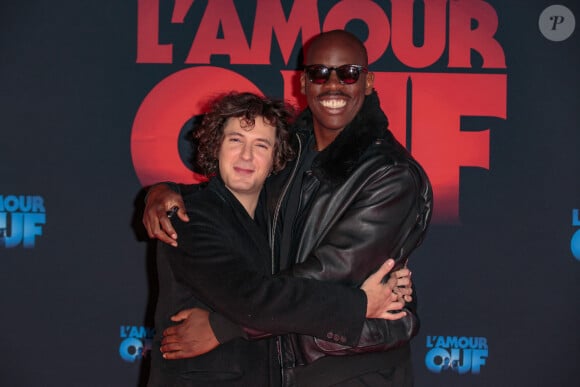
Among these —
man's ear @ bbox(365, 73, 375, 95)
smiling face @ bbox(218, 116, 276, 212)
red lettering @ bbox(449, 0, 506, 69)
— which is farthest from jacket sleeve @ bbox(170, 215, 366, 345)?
red lettering @ bbox(449, 0, 506, 69)

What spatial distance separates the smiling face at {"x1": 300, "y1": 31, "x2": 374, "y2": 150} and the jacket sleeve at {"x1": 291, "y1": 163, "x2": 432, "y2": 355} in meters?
0.40

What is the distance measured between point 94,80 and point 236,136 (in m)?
2.30

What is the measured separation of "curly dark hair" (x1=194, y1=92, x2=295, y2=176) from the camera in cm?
227

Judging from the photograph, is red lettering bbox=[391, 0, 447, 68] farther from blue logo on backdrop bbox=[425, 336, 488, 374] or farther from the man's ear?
blue logo on backdrop bbox=[425, 336, 488, 374]

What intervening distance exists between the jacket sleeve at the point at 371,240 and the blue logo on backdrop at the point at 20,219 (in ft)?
8.95

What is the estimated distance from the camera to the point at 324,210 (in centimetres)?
226

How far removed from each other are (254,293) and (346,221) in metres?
0.43

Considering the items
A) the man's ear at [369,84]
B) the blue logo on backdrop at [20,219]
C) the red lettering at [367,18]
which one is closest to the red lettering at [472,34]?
the red lettering at [367,18]

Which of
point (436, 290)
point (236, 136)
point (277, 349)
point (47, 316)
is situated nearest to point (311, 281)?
point (277, 349)

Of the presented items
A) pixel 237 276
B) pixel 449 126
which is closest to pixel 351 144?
pixel 237 276

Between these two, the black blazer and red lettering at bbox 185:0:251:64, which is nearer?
the black blazer

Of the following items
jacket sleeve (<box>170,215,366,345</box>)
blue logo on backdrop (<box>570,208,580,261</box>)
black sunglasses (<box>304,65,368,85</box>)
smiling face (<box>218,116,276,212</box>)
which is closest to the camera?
jacket sleeve (<box>170,215,366,345</box>)

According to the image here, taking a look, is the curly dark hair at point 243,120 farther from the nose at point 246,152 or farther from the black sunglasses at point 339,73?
the black sunglasses at point 339,73

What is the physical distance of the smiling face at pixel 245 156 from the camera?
223cm
